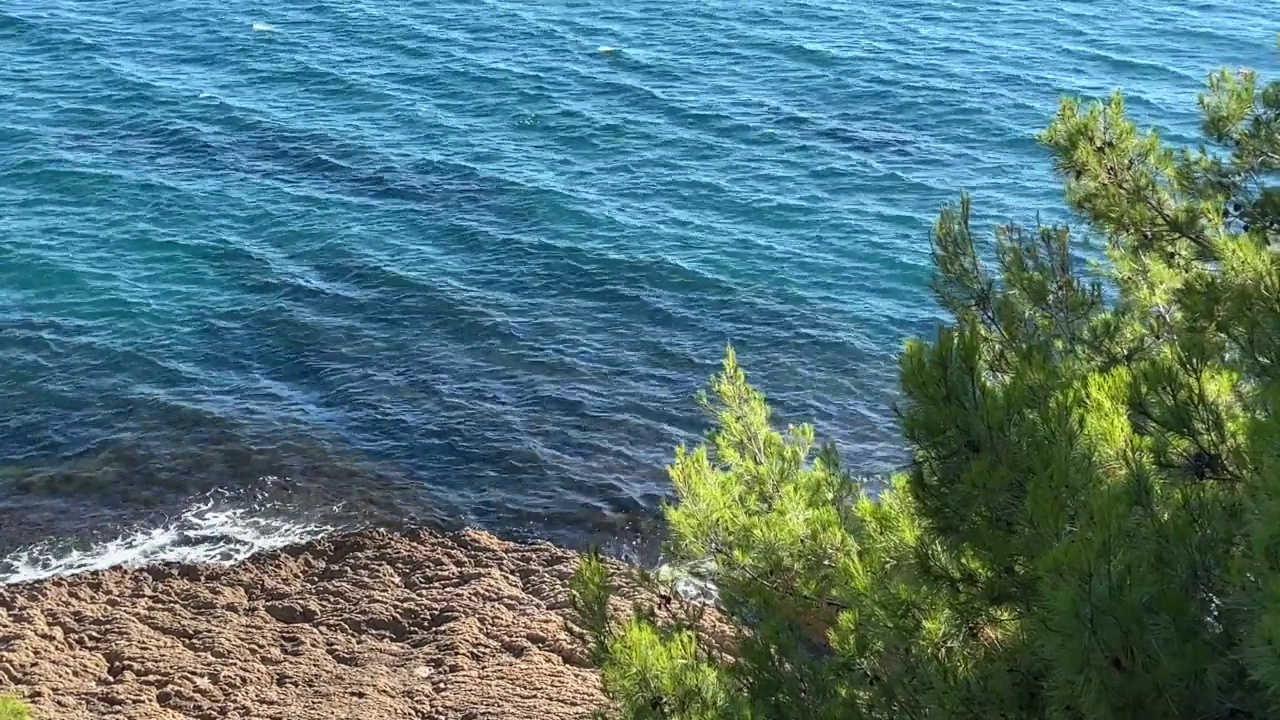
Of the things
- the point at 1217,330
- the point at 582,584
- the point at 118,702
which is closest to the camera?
the point at 1217,330

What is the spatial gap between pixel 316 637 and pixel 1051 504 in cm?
1324

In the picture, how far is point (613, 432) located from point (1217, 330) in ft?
52.5

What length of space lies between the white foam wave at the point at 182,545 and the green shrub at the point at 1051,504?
35.1 ft

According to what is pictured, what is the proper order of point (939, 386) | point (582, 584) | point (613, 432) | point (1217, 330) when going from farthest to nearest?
point (613, 432) → point (582, 584) → point (1217, 330) → point (939, 386)

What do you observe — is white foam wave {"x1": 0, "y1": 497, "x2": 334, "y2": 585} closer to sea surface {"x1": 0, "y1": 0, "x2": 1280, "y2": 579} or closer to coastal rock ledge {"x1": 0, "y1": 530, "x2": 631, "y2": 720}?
sea surface {"x1": 0, "y1": 0, "x2": 1280, "y2": 579}

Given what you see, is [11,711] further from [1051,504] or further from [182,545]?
[182,545]

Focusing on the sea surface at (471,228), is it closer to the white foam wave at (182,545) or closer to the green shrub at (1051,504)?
the white foam wave at (182,545)

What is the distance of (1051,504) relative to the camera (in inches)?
295

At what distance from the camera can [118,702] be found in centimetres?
1658

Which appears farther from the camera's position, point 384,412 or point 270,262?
point 270,262

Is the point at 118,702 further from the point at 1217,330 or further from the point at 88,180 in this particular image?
the point at 88,180

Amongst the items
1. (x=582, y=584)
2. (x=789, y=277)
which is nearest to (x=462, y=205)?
(x=789, y=277)

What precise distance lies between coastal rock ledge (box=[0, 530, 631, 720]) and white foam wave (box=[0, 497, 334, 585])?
37cm

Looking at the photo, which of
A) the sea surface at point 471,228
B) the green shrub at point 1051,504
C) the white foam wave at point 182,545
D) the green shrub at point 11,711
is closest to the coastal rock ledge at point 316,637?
the white foam wave at point 182,545
